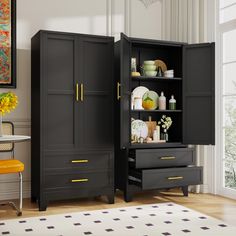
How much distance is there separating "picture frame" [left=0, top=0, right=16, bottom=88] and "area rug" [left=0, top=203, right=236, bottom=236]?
1.57m

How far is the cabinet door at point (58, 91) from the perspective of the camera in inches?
145

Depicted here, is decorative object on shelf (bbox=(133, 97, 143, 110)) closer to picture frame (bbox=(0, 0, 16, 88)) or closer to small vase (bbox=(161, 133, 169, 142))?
small vase (bbox=(161, 133, 169, 142))

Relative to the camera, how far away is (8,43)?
4086mm

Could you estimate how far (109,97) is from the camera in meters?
3.93

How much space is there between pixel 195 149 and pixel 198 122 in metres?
0.39

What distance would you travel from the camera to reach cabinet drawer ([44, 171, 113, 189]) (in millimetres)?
3688

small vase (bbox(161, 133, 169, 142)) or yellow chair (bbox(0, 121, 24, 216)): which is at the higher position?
small vase (bbox(161, 133, 169, 142))

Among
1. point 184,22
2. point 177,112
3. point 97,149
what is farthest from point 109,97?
point 184,22

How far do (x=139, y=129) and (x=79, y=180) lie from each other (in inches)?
39.7

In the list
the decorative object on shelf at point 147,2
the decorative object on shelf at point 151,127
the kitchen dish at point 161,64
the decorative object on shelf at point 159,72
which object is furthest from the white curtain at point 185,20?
the decorative object on shelf at point 151,127

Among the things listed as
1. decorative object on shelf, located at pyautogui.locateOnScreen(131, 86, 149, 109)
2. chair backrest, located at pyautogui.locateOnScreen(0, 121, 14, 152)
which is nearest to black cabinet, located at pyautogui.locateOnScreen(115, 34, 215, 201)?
decorative object on shelf, located at pyautogui.locateOnScreen(131, 86, 149, 109)

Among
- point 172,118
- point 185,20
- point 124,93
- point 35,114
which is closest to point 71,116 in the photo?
point 35,114

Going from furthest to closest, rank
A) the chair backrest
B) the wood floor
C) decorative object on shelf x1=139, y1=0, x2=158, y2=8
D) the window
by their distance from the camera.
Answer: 1. decorative object on shelf x1=139, y1=0, x2=158, y2=8
2. the window
3. the chair backrest
4. the wood floor

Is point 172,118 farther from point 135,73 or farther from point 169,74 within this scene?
point 135,73
